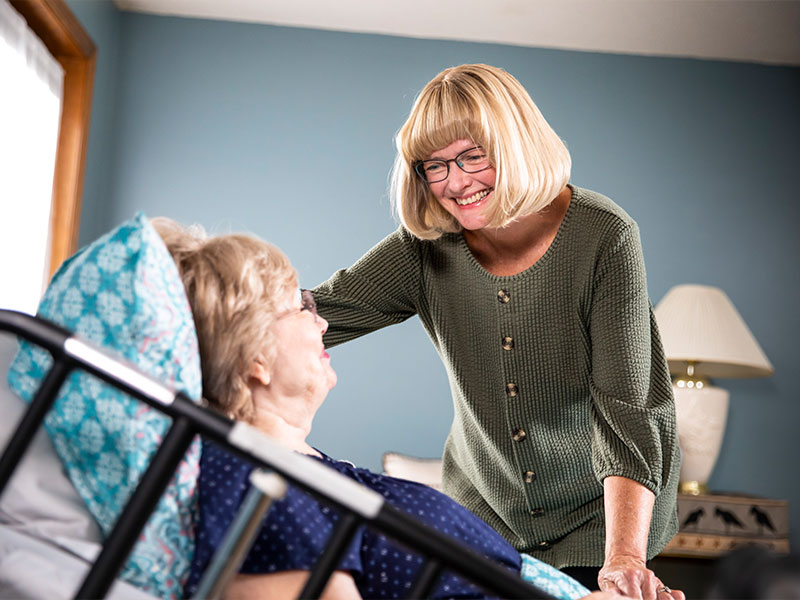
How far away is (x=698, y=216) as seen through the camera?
155 inches

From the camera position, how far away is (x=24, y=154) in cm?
295

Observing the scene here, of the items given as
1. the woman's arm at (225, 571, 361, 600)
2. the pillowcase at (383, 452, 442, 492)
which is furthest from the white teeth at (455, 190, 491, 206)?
the pillowcase at (383, 452, 442, 492)

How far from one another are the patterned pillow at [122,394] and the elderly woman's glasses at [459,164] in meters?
0.72

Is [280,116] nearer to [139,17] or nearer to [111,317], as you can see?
[139,17]

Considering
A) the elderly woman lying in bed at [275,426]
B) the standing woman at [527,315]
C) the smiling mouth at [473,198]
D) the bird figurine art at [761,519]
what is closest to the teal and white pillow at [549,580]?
the elderly woman lying in bed at [275,426]

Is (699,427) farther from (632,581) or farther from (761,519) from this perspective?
(632,581)

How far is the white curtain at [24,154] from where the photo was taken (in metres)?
2.79

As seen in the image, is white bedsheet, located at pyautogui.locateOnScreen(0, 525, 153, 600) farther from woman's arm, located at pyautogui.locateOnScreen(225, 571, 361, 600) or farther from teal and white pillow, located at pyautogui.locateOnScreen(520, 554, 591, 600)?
teal and white pillow, located at pyautogui.locateOnScreen(520, 554, 591, 600)

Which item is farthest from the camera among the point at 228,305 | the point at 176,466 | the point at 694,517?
the point at 694,517

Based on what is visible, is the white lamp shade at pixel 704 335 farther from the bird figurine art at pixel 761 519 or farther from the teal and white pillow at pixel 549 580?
the teal and white pillow at pixel 549 580

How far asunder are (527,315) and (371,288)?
0.32 metres

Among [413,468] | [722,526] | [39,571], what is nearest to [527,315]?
[39,571]

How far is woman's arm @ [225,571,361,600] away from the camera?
2.80ft

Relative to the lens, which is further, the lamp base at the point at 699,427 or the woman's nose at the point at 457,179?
the lamp base at the point at 699,427
